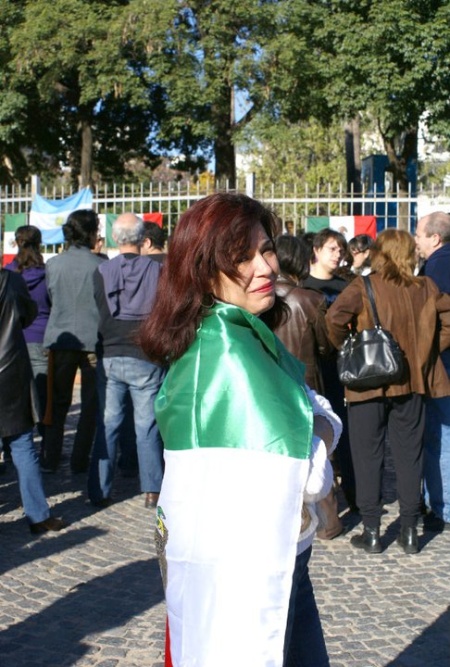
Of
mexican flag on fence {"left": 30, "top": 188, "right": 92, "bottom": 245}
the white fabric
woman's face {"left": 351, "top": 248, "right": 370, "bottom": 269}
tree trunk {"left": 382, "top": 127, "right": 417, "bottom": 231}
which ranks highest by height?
tree trunk {"left": 382, "top": 127, "right": 417, "bottom": 231}

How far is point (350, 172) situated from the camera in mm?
24188

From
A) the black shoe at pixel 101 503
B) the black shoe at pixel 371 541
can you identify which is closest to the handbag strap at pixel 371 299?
the black shoe at pixel 371 541

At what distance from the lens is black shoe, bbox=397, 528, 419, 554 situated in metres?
5.43

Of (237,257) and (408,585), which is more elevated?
(237,257)

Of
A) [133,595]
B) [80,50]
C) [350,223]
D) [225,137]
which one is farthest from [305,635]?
[225,137]

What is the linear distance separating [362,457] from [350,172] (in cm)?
1951

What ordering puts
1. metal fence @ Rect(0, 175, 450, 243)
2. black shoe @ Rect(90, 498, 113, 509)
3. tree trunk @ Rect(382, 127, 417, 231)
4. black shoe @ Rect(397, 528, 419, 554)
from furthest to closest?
tree trunk @ Rect(382, 127, 417, 231), metal fence @ Rect(0, 175, 450, 243), black shoe @ Rect(90, 498, 113, 509), black shoe @ Rect(397, 528, 419, 554)

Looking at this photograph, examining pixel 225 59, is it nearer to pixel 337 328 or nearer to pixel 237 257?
pixel 337 328

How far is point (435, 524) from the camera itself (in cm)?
594

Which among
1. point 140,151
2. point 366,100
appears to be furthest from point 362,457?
point 140,151

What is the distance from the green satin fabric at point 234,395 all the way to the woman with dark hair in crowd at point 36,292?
5208 mm

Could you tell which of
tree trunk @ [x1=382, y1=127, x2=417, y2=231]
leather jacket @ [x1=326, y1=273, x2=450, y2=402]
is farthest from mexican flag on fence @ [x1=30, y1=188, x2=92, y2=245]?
tree trunk @ [x1=382, y1=127, x2=417, y2=231]

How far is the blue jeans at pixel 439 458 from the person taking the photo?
5906 mm

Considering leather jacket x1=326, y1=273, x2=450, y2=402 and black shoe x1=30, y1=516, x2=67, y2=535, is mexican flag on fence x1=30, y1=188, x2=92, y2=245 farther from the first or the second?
leather jacket x1=326, y1=273, x2=450, y2=402
